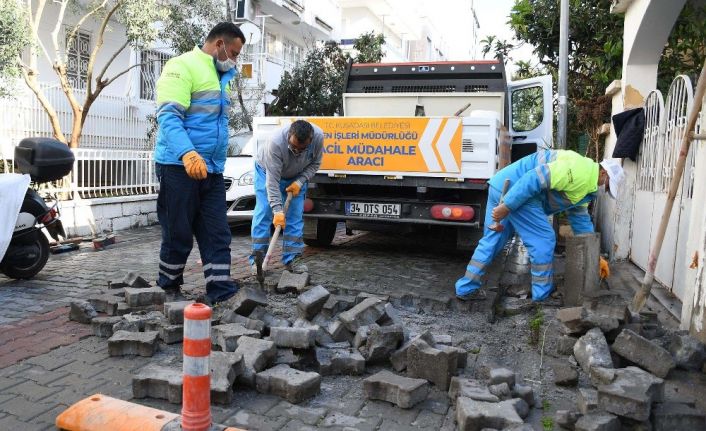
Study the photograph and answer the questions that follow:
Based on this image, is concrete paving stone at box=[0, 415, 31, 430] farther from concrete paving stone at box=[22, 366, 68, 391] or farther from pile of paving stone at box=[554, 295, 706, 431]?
pile of paving stone at box=[554, 295, 706, 431]

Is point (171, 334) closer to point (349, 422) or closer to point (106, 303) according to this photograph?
point (106, 303)

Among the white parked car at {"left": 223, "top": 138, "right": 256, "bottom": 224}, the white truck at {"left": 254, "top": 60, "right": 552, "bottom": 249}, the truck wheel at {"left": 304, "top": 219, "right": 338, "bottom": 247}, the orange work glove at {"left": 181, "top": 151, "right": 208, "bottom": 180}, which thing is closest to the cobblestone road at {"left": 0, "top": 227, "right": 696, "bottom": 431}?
the truck wheel at {"left": 304, "top": 219, "right": 338, "bottom": 247}

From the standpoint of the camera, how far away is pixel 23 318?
4.41m

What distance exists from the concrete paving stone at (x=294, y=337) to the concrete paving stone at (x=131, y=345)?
0.78 m

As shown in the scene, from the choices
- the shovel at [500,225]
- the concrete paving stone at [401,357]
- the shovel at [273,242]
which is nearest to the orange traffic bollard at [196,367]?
the concrete paving stone at [401,357]

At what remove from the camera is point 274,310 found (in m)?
4.65

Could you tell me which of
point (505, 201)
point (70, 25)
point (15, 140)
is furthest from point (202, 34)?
point (505, 201)

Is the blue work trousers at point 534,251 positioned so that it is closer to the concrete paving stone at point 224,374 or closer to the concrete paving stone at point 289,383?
the concrete paving stone at point 289,383

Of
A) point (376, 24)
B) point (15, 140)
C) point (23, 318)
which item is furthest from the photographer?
point (376, 24)

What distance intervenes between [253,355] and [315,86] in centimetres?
1095

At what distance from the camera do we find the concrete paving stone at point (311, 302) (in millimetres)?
4145

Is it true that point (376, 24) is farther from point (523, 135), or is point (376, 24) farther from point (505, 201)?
point (505, 201)

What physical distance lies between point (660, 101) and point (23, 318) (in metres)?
6.53

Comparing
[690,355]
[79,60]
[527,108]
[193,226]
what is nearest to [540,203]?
[690,355]
